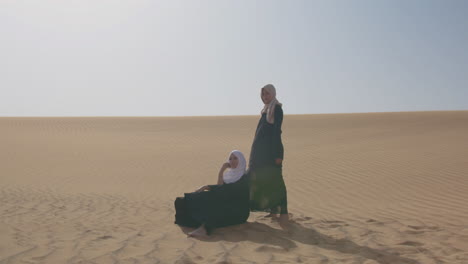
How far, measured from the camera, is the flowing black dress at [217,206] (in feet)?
18.0

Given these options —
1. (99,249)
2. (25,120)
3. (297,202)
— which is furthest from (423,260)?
(25,120)

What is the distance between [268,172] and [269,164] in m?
0.12

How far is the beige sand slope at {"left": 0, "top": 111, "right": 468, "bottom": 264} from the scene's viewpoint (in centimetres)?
464

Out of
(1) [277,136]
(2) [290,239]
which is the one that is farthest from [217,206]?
(1) [277,136]

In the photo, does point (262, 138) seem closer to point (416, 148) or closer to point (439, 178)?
point (439, 178)

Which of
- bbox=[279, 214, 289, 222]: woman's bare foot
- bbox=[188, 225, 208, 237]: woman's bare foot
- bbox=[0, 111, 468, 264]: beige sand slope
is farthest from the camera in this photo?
bbox=[279, 214, 289, 222]: woman's bare foot

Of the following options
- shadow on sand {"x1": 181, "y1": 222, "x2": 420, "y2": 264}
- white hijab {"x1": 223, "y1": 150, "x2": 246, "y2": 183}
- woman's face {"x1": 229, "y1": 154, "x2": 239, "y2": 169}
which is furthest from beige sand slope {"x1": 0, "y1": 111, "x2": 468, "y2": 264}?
woman's face {"x1": 229, "y1": 154, "x2": 239, "y2": 169}

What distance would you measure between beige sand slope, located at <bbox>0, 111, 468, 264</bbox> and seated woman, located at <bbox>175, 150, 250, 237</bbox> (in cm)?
18

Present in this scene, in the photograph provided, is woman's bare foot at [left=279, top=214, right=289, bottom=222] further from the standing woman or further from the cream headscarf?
the cream headscarf

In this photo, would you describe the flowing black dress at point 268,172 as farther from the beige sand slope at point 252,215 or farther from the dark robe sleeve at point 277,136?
the beige sand slope at point 252,215

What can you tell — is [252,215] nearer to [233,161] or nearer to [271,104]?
[233,161]

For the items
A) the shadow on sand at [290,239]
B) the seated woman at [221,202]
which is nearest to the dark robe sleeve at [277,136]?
the seated woman at [221,202]

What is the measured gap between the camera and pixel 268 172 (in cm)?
593

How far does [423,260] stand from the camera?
4348mm
